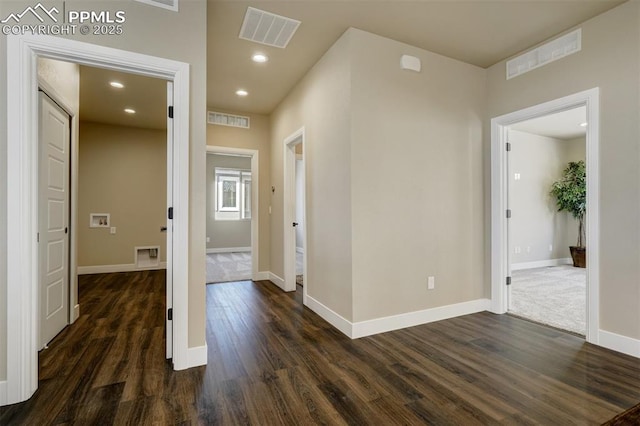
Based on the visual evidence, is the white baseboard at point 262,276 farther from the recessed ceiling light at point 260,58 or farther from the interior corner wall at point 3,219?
the interior corner wall at point 3,219

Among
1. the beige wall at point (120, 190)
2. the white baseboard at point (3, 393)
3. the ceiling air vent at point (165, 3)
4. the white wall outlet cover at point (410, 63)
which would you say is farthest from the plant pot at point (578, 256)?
the beige wall at point (120, 190)

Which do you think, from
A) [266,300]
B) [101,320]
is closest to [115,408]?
[101,320]

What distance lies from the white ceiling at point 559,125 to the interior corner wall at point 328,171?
3742mm

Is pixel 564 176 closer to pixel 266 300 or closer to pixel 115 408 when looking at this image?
pixel 266 300

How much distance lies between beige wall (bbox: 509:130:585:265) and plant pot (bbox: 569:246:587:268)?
34 cm

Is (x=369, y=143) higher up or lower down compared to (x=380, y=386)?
higher up

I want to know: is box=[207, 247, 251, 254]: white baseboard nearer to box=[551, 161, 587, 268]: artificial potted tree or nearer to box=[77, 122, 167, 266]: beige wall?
box=[77, 122, 167, 266]: beige wall

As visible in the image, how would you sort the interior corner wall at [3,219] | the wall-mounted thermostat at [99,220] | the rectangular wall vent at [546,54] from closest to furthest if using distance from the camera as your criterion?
the interior corner wall at [3,219], the rectangular wall vent at [546,54], the wall-mounted thermostat at [99,220]

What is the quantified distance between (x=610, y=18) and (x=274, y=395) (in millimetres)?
3963

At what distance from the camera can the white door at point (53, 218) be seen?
252 cm

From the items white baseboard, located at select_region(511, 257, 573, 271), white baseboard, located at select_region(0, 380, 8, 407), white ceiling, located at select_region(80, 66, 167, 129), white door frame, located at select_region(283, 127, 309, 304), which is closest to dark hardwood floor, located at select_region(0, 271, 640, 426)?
white baseboard, located at select_region(0, 380, 8, 407)

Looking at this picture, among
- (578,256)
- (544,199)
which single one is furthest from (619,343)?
(544,199)

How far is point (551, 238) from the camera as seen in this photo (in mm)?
6543

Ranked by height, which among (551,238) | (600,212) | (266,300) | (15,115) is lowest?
(266,300)
